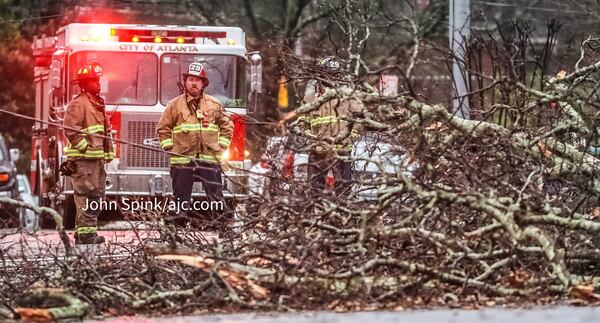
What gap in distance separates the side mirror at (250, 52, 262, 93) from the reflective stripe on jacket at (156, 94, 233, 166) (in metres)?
3.31

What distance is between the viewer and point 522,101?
12.1 metres

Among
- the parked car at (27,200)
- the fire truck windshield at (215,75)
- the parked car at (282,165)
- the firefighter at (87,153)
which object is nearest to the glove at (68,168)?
the firefighter at (87,153)

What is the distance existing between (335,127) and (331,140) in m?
3.25

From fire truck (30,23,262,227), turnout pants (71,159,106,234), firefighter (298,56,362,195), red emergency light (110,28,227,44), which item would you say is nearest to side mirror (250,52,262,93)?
fire truck (30,23,262,227)

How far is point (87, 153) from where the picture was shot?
1478cm

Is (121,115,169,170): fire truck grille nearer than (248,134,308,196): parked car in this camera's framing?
No

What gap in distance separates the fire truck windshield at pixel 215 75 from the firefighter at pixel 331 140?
6.33 meters

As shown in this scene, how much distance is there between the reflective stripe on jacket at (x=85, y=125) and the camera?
1473 cm

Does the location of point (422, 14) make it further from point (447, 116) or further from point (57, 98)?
point (447, 116)

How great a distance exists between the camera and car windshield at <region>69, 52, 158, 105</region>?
19.4 m

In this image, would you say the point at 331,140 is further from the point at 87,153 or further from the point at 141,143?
the point at 141,143

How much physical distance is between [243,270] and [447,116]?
86.6 inches

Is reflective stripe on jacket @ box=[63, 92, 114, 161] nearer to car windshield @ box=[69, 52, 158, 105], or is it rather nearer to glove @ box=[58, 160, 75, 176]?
glove @ box=[58, 160, 75, 176]

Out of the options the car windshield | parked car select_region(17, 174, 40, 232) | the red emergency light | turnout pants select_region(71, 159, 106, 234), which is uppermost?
the red emergency light
